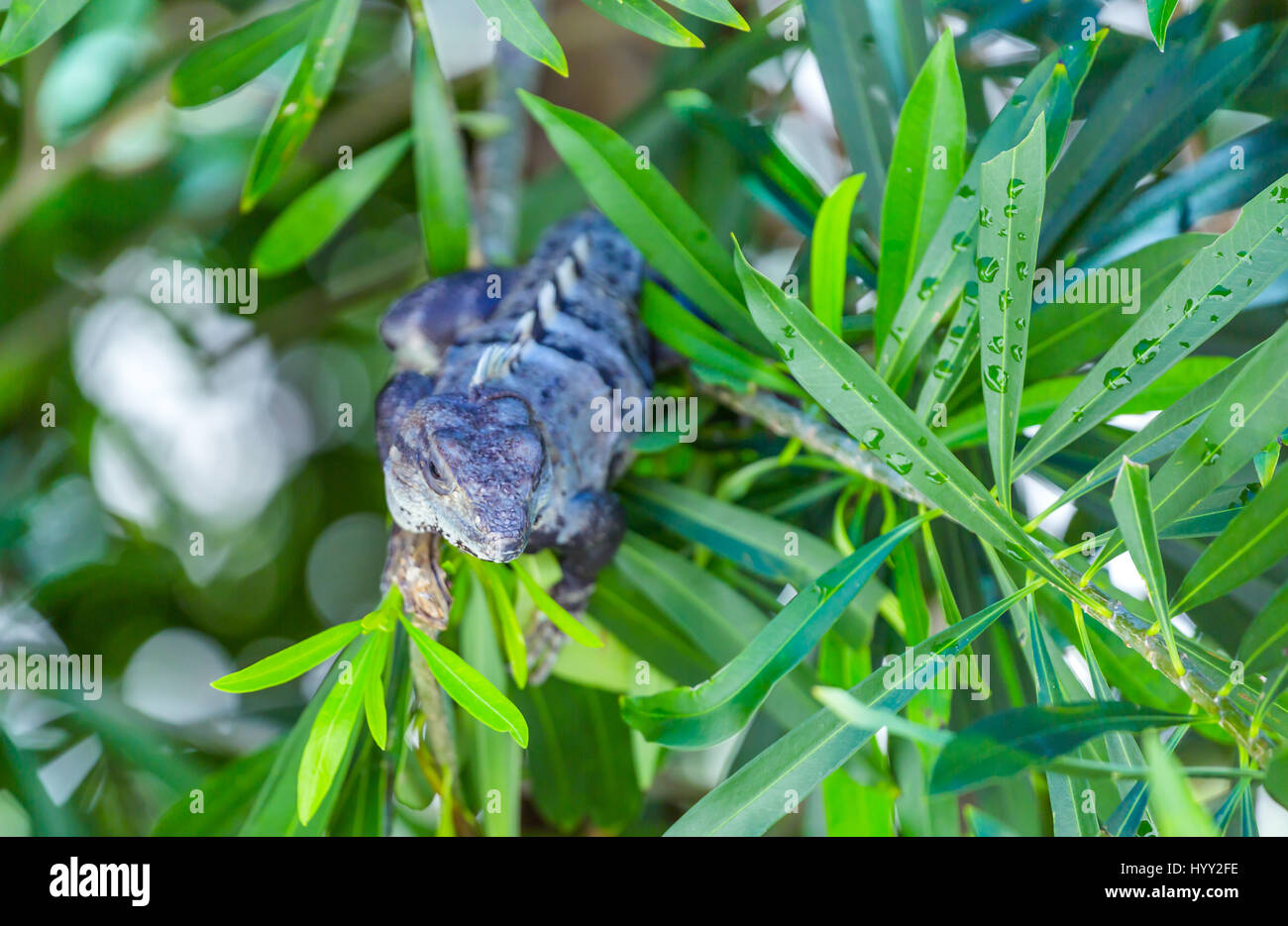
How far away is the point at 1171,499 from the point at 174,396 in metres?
2.28

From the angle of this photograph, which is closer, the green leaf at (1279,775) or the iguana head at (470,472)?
the green leaf at (1279,775)

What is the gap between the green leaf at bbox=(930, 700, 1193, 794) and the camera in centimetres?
75

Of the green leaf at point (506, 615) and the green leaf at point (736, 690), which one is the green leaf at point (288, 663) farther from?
the green leaf at point (736, 690)

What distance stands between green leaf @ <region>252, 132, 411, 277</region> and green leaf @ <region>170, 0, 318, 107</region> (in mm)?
216

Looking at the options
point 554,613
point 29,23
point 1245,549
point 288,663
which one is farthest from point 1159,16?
point 29,23

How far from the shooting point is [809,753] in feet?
2.98

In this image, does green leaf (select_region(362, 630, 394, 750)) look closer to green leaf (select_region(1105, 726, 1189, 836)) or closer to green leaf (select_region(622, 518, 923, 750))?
green leaf (select_region(622, 518, 923, 750))

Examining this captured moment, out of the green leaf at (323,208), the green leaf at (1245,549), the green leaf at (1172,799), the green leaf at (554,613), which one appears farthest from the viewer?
the green leaf at (323,208)

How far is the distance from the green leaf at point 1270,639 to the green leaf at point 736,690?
0.42 m

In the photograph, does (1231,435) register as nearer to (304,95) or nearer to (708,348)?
(708,348)

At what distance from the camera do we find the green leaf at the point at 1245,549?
83 centimetres

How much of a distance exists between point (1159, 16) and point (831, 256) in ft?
1.42

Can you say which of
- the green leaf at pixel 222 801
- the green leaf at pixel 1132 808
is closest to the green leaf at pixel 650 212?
the green leaf at pixel 1132 808

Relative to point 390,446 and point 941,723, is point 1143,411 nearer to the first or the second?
point 941,723
